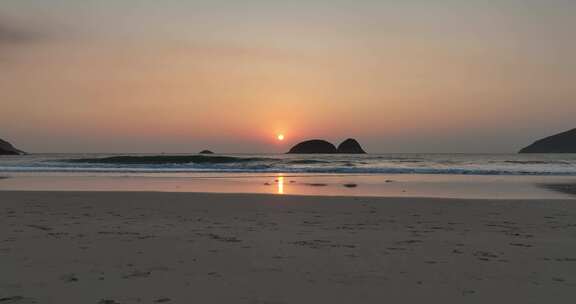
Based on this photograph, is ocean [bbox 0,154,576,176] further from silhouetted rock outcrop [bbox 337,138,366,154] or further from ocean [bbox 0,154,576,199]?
silhouetted rock outcrop [bbox 337,138,366,154]

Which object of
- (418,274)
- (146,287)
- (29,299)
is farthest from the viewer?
(418,274)

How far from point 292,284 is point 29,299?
90.0 inches

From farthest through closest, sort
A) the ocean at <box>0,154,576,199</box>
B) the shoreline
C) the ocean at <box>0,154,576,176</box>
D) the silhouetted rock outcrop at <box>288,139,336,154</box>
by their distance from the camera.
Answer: the silhouetted rock outcrop at <box>288,139,336,154</box> → the ocean at <box>0,154,576,176</box> → the ocean at <box>0,154,576,199</box> → the shoreline

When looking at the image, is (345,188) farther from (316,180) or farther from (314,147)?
(314,147)

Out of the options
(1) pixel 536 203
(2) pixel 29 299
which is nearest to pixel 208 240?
(2) pixel 29 299

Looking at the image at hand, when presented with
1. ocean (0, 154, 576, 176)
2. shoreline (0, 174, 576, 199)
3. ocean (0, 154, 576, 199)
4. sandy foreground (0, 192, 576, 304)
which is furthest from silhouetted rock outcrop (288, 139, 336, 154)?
sandy foreground (0, 192, 576, 304)

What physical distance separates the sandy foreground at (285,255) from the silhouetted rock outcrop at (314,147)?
141633 mm

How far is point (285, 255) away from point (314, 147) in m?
149

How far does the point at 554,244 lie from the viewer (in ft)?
21.6

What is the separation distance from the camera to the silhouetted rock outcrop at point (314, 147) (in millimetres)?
151875

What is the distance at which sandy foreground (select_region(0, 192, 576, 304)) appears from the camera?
4.24m

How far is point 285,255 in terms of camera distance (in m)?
5.73

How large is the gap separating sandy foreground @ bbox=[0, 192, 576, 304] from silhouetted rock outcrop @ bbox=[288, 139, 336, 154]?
141633mm

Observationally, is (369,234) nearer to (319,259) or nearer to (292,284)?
(319,259)
